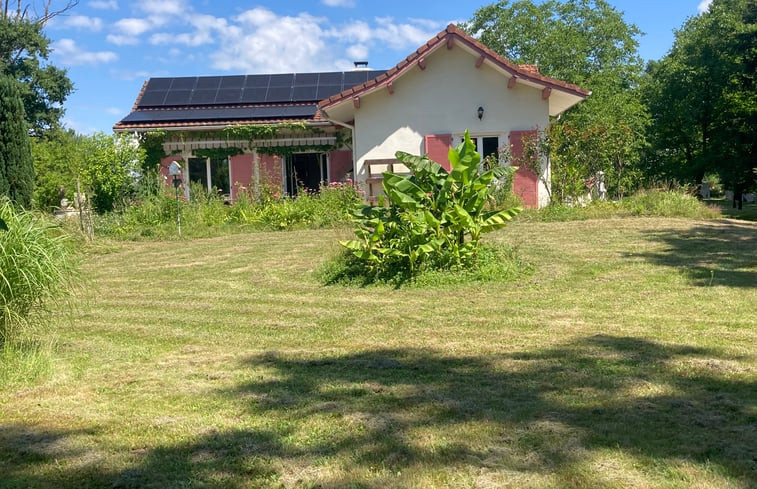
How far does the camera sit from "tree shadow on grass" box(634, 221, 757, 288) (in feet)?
28.7

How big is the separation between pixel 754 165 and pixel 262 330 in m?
27.6

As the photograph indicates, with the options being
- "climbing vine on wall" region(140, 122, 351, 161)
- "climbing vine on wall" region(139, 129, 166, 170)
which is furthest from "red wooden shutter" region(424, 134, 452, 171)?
"climbing vine on wall" region(139, 129, 166, 170)

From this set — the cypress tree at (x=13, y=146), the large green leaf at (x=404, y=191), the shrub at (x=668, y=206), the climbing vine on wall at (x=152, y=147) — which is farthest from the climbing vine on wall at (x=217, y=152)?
the large green leaf at (x=404, y=191)

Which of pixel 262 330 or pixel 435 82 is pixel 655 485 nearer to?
pixel 262 330

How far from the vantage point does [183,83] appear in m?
25.4

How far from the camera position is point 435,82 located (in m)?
18.5

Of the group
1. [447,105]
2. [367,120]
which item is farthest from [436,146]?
[367,120]

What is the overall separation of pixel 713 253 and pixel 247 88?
18.4m

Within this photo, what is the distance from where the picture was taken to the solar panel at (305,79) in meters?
25.2

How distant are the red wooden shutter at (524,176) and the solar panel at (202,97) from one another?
11184mm

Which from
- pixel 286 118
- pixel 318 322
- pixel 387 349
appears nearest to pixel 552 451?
pixel 387 349

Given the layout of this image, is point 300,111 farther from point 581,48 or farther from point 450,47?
point 581,48

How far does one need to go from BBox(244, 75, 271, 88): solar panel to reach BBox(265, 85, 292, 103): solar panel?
0.61m

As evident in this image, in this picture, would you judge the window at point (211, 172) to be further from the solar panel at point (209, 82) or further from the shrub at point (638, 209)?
the shrub at point (638, 209)
